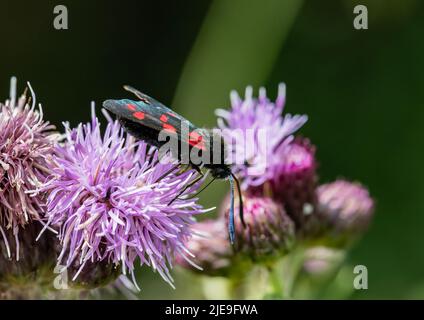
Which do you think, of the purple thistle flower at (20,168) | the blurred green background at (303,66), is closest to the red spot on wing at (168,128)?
the purple thistle flower at (20,168)

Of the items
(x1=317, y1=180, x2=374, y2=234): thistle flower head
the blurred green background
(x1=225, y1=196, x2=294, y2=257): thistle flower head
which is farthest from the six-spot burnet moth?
the blurred green background

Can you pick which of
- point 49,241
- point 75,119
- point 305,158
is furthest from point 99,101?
point 49,241

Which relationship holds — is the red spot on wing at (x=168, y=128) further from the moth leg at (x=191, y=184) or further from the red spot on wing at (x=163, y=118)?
the moth leg at (x=191, y=184)

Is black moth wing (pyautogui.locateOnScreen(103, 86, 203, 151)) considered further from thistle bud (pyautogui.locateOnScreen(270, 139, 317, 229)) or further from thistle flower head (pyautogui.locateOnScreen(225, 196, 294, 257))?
thistle bud (pyautogui.locateOnScreen(270, 139, 317, 229))

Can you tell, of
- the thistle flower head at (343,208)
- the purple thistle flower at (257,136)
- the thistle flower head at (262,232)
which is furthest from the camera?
the thistle flower head at (343,208)

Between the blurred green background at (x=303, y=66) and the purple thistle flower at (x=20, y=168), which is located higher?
the blurred green background at (x=303, y=66)
